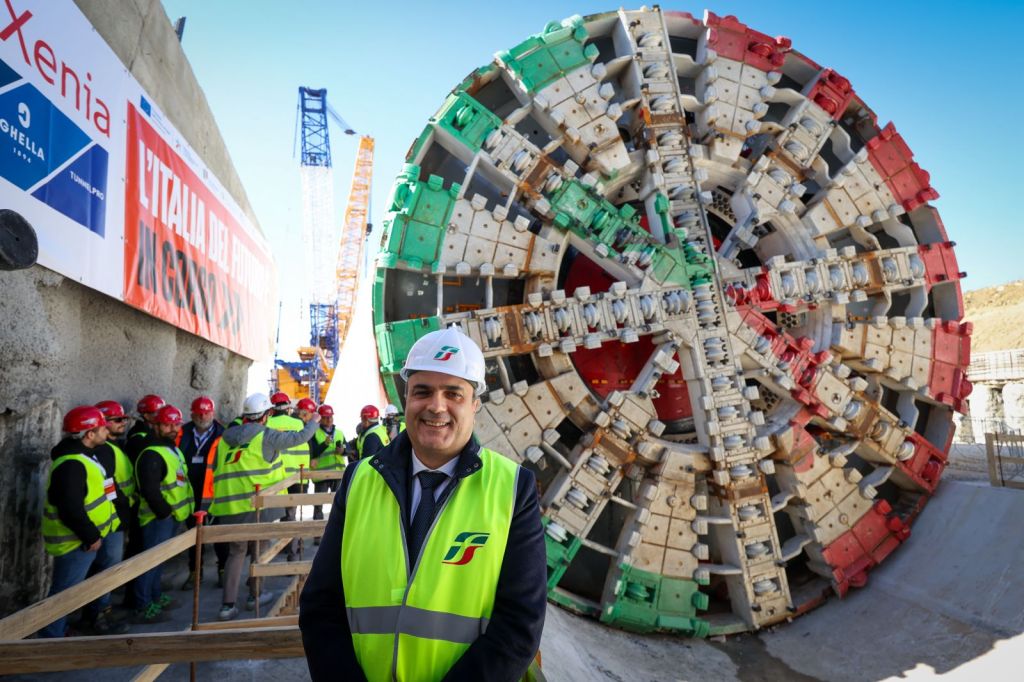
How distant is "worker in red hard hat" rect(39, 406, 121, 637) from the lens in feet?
13.4

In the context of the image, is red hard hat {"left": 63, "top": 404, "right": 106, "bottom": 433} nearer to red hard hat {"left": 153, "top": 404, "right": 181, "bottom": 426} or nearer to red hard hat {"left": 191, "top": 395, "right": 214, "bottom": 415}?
red hard hat {"left": 153, "top": 404, "right": 181, "bottom": 426}

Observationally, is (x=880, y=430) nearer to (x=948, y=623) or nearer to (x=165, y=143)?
(x=948, y=623)

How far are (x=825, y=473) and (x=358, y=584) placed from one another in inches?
245

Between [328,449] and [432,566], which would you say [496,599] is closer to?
[432,566]

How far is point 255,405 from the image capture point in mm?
6641

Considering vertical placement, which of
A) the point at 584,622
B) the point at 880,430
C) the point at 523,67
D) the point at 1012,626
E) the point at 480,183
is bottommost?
the point at 584,622

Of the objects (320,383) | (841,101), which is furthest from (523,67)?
(320,383)

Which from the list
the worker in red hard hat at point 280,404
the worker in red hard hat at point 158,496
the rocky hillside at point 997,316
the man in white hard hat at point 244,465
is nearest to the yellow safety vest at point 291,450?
the man in white hard hat at point 244,465

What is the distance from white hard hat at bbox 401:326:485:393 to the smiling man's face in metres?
0.03

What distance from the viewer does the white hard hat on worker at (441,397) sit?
201cm

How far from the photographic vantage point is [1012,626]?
16.8 ft

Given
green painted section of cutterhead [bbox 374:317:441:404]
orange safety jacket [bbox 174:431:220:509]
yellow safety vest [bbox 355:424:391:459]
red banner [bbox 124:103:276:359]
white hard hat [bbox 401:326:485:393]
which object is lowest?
orange safety jacket [bbox 174:431:220:509]

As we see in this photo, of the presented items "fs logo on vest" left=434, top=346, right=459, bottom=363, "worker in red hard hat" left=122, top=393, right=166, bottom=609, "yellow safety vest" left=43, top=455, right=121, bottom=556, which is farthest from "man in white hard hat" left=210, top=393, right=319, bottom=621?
"fs logo on vest" left=434, top=346, right=459, bottom=363

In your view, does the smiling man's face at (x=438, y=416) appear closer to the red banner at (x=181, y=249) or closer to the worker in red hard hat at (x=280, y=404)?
the red banner at (x=181, y=249)
